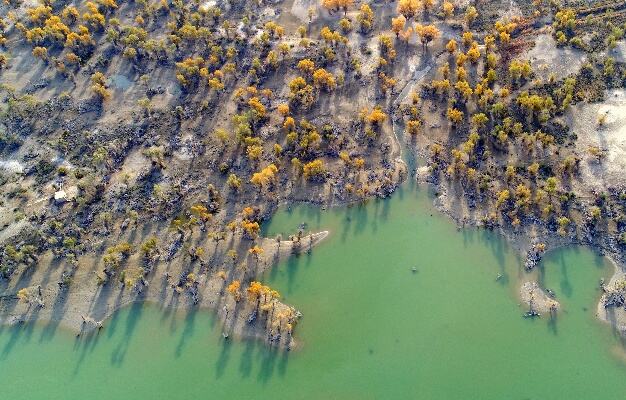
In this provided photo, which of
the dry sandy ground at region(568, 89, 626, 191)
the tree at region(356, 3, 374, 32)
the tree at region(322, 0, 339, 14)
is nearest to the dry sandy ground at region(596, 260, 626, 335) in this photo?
the dry sandy ground at region(568, 89, 626, 191)

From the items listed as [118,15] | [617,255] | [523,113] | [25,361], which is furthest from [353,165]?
[118,15]

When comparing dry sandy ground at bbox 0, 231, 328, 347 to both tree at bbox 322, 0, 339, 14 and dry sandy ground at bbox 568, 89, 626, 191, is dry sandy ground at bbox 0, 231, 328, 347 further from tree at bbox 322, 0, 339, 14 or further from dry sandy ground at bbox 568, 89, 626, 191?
tree at bbox 322, 0, 339, 14

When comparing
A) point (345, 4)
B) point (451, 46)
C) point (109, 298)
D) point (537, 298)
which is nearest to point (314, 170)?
point (109, 298)

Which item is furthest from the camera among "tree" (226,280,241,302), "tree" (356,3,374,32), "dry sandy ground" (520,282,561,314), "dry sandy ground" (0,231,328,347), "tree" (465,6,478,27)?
"tree" (356,3,374,32)

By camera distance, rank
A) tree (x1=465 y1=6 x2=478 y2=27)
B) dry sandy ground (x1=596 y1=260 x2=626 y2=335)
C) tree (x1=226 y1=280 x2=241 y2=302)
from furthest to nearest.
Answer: tree (x1=465 y1=6 x2=478 y2=27) → tree (x1=226 y1=280 x2=241 y2=302) → dry sandy ground (x1=596 y1=260 x2=626 y2=335)

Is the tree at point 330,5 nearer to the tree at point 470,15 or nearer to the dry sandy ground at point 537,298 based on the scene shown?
the tree at point 470,15

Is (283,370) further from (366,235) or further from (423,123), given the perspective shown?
(423,123)

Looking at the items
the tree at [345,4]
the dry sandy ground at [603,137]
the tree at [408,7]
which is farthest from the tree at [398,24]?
the dry sandy ground at [603,137]

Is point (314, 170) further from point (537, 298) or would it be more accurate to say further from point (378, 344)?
point (537, 298)

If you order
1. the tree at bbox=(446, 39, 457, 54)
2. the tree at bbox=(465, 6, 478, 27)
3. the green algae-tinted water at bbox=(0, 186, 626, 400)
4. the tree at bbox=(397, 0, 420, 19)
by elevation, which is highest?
the tree at bbox=(397, 0, 420, 19)
